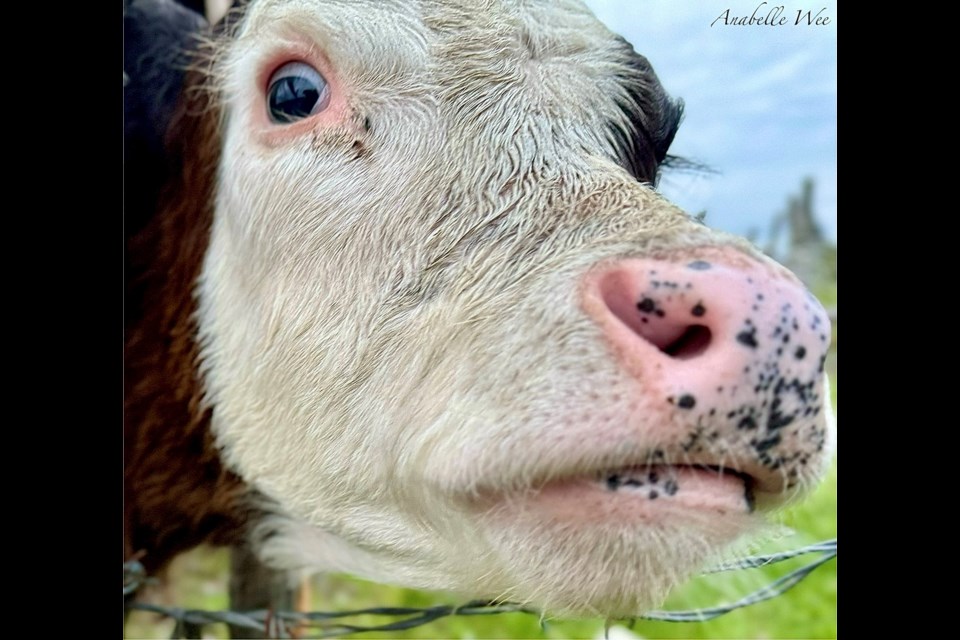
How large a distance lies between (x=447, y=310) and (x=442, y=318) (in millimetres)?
10

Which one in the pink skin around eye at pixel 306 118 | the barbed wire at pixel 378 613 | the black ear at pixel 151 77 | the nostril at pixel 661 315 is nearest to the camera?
the nostril at pixel 661 315

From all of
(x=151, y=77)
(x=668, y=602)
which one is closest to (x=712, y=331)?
(x=668, y=602)

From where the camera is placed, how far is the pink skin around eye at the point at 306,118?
1017 mm

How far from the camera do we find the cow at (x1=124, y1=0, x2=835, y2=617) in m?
0.75

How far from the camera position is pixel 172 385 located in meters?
1.29

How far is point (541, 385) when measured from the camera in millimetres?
763

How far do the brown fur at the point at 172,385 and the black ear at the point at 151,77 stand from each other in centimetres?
4

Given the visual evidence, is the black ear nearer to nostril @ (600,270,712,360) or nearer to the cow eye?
the cow eye

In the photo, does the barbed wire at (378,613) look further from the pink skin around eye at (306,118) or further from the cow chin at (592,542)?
the pink skin around eye at (306,118)

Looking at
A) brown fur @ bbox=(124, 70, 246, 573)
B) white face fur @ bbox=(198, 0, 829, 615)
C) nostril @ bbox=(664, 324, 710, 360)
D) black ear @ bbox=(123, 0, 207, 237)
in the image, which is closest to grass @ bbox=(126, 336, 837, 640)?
brown fur @ bbox=(124, 70, 246, 573)

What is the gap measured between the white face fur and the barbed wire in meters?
0.12

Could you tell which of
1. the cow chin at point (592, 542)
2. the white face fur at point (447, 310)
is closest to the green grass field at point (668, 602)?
the white face fur at point (447, 310)
